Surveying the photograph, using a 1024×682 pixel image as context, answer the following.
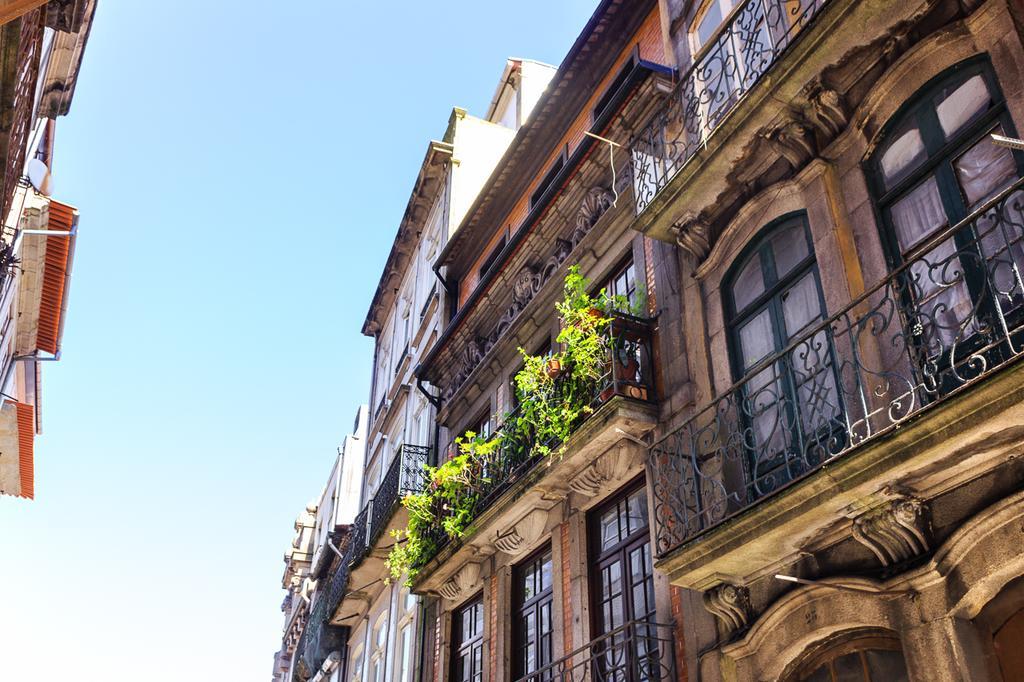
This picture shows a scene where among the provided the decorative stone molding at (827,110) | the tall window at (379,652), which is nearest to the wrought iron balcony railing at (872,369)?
the decorative stone molding at (827,110)

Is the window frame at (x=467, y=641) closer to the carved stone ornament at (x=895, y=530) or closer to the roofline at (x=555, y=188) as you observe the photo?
the roofline at (x=555, y=188)

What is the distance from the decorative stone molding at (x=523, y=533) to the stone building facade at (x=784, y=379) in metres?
0.03

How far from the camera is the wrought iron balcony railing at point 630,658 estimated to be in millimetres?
7359

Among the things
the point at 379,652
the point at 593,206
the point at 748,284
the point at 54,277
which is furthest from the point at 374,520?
the point at 748,284

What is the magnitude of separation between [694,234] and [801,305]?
5.33 ft

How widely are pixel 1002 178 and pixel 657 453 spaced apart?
3.25 metres

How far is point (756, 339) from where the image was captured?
780cm

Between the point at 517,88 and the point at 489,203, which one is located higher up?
the point at 517,88

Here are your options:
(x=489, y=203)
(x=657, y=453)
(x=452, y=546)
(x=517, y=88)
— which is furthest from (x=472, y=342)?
(x=517, y=88)

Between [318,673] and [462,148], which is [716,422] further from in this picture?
[318,673]

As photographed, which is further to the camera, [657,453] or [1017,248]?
[657,453]

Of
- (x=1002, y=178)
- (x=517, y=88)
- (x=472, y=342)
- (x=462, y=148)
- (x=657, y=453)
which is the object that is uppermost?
(x=517, y=88)

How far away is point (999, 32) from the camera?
20.0ft

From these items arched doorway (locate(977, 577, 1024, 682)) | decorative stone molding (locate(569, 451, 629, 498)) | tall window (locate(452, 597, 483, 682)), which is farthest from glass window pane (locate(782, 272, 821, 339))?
tall window (locate(452, 597, 483, 682))
